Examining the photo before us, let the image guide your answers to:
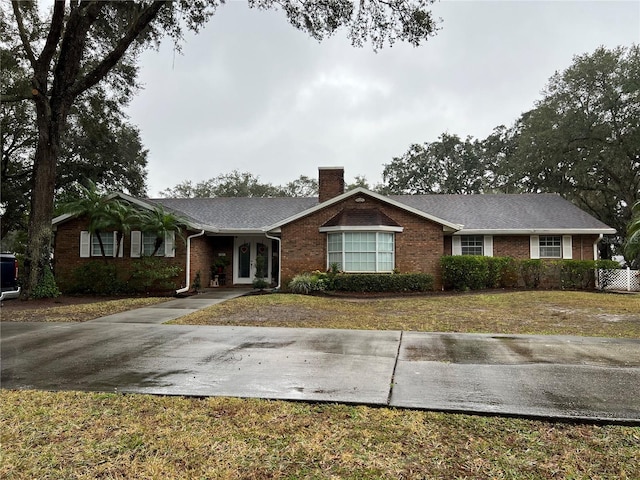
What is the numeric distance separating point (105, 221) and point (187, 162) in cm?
2393

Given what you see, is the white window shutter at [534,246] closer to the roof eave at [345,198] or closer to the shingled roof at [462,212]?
the shingled roof at [462,212]

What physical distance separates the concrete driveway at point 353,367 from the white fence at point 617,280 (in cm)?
1177

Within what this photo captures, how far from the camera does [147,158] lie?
30.2 metres

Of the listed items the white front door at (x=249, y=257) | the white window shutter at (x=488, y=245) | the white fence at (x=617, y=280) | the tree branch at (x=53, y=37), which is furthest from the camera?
the white front door at (x=249, y=257)

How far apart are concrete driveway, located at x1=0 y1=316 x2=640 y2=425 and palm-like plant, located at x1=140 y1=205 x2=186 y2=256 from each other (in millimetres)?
7189

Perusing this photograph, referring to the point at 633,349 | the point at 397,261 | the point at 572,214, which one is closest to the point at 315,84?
the point at 397,261

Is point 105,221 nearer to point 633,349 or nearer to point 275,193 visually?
point 633,349

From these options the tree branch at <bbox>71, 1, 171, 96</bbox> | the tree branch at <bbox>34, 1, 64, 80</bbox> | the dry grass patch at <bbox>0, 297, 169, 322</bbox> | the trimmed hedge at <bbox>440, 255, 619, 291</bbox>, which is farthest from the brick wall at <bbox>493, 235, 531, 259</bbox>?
the tree branch at <bbox>34, 1, 64, 80</bbox>

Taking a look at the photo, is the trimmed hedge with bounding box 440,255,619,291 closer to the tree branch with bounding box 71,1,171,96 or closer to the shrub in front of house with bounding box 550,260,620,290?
the shrub in front of house with bounding box 550,260,620,290

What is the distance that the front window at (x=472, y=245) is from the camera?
1861cm

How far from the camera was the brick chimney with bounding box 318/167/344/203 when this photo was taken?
1830 centimetres

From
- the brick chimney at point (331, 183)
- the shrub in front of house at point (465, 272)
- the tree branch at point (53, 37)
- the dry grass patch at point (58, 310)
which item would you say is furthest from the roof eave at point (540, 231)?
the tree branch at point (53, 37)

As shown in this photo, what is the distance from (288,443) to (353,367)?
2274mm

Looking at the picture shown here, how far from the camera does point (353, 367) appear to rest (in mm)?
5516
